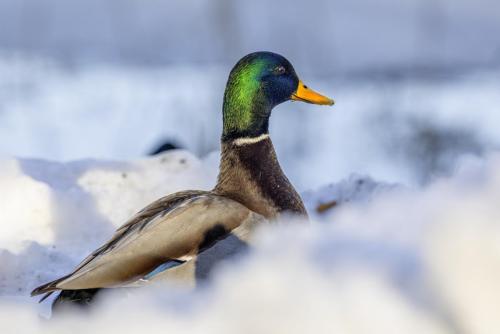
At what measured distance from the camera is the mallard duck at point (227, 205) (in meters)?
4.13

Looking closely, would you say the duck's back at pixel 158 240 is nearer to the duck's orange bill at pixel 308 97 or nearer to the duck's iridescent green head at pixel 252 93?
the duck's iridescent green head at pixel 252 93

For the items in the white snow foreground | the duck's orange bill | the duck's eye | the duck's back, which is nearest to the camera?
the white snow foreground

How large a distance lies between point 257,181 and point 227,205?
477mm

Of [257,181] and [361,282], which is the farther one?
[257,181]

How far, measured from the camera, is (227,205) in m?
4.41

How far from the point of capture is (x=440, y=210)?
4.04 feet

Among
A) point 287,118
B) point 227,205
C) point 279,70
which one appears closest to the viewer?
point 227,205

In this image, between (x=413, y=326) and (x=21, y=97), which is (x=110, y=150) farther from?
(x=413, y=326)

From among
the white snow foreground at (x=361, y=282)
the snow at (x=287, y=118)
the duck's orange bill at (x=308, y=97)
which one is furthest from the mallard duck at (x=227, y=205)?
the snow at (x=287, y=118)

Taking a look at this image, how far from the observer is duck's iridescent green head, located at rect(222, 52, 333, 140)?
523 cm

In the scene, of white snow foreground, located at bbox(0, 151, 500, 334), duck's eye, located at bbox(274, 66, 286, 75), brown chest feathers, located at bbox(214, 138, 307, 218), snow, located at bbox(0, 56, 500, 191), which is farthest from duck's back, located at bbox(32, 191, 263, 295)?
snow, located at bbox(0, 56, 500, 191)

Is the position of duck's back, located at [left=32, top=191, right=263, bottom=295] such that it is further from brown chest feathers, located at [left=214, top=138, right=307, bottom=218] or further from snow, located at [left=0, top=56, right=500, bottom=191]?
snow, located at [left=0, top=56, right=500, bottom=191]

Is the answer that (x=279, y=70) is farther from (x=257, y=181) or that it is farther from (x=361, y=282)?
(x=361, y=282)

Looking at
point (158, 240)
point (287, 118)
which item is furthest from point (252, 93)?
point (287, 118)
